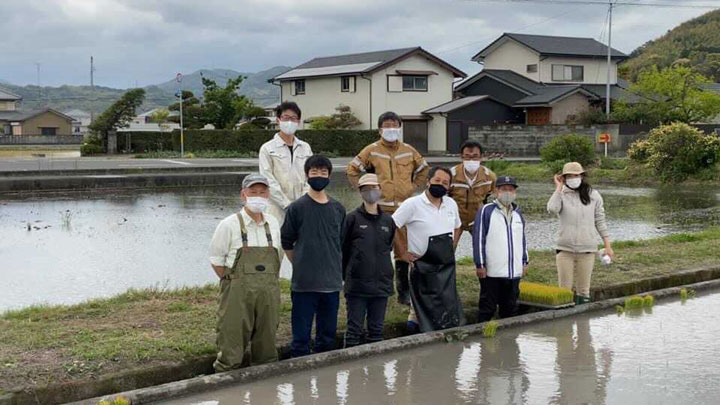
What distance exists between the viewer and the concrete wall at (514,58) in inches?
1898

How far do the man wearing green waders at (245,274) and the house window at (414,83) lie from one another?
131 ft

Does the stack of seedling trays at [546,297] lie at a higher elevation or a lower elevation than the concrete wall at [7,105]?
lower

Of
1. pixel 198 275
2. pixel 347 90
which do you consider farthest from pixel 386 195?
pixel 347 90

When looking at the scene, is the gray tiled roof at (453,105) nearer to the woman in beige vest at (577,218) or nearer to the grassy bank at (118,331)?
the grassy bank at (118,331)

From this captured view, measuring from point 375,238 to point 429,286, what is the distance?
0.75m

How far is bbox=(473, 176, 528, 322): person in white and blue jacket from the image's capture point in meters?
6.47

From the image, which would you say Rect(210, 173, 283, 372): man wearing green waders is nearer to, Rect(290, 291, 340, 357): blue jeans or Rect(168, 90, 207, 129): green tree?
Rect(290, 291, 340, 357): blue jeans

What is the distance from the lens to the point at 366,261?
568cm

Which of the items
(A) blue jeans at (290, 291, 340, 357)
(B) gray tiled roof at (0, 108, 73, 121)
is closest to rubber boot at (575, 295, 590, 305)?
(A) blue jeans at (290, 291, 340, 357)

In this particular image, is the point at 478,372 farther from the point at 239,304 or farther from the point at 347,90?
the point at 347,90

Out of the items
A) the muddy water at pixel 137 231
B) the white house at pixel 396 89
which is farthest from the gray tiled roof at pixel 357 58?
the muddy water at pixel 137 231

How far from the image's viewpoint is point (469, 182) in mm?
7039

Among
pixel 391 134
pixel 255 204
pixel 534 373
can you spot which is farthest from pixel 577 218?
pixel 255 204

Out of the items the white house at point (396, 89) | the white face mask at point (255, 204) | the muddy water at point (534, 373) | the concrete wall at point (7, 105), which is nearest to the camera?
the muddy water at point (534, 373)
